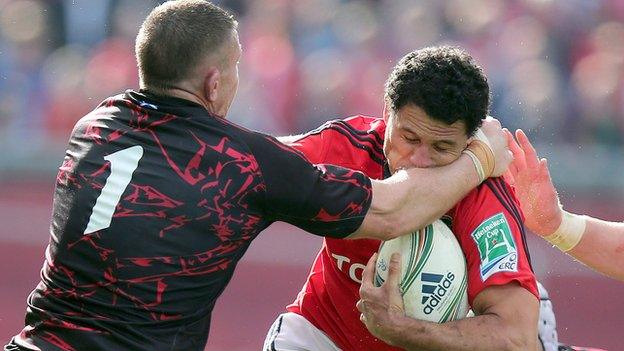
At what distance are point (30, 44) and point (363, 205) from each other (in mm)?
8822

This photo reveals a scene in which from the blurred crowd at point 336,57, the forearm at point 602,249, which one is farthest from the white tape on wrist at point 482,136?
the blurred crowd at point 336,57

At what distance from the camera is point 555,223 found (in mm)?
5176

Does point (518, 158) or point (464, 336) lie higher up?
point (518, 158)

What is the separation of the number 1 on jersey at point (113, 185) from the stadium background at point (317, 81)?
6.19 meters

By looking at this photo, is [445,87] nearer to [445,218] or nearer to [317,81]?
[445,218]

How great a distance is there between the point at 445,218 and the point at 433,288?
13.9 inches

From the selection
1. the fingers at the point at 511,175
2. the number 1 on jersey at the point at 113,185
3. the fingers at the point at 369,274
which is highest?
the fingers at the point at 511,175

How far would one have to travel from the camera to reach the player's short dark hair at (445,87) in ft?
14.1

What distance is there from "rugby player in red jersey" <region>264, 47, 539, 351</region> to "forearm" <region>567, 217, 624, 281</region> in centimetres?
100

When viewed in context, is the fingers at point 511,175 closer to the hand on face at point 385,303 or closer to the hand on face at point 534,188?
the hand on face at point 534,188

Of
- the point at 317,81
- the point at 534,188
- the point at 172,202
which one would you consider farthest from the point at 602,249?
the point at 317,81

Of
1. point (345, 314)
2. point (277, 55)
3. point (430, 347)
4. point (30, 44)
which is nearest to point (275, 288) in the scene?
point (277, 55)

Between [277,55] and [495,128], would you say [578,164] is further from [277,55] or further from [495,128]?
[495,128]

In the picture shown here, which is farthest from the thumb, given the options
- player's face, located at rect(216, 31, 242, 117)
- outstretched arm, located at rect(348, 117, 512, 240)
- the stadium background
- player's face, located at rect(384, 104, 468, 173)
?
the stadium background
